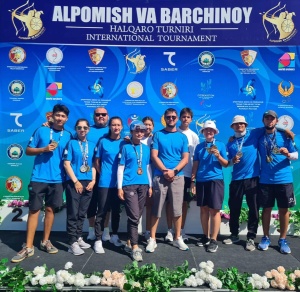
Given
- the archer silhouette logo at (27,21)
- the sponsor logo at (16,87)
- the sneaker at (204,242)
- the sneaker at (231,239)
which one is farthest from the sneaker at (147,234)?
the archer silhouette logo at (27,21)

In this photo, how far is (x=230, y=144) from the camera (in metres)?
4.21

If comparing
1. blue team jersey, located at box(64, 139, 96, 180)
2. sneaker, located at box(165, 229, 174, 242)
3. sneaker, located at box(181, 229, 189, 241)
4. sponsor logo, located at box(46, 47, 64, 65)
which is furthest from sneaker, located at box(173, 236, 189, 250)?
sponsor logo, located at box(46, 47, 64, 65)

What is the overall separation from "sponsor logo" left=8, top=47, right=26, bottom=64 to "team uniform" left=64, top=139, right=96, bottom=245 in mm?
2055

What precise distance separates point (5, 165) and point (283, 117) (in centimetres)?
463

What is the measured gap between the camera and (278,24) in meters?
4.92

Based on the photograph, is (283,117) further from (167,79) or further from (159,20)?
(159,20)

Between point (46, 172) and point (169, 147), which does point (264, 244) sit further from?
point (46, 172)

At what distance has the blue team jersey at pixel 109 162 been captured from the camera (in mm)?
3908

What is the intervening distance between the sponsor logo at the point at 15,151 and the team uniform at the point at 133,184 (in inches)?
84.6

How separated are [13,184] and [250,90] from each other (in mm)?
4190

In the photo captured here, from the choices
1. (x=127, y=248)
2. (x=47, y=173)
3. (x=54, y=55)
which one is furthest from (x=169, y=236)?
(x=54, y=55)

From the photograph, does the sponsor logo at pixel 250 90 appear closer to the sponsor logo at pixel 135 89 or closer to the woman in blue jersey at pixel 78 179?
the sponsor logo at pixel 135 89

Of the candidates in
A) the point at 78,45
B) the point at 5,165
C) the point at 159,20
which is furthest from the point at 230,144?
the point at 5,165

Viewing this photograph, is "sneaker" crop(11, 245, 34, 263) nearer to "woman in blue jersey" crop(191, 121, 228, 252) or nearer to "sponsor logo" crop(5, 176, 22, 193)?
"sponsor logo" crop(5, 176, 22, 193)
